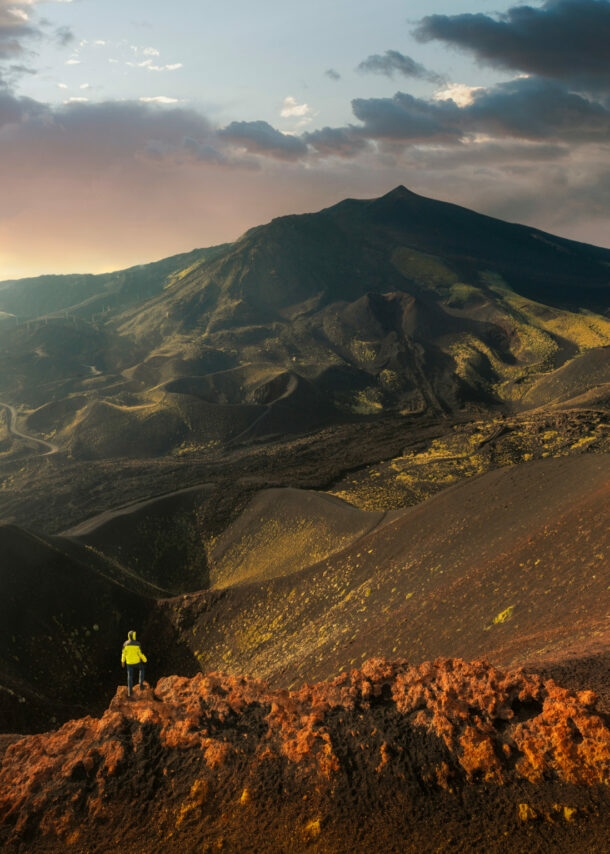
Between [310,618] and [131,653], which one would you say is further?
[310,618]

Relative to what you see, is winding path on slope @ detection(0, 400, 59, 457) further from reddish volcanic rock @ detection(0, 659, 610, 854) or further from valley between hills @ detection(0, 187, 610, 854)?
reddish volcanic rock @ detection(0, 659, 610, 854)

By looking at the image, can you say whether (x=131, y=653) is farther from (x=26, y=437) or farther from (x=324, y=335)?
(x=324, y=335)

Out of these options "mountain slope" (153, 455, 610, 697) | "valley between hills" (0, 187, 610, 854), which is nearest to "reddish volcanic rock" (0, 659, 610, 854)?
"valley between hills" (0, 187, 610, 854)

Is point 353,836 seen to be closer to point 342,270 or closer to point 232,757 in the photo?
point 232,757

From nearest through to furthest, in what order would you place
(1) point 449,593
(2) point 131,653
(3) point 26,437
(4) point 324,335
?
(2) point 131,653
(1) point 449,593
(3) point 26,437
(4) point 324,335

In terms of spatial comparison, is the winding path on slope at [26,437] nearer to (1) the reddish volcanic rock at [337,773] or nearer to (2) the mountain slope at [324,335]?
(2) the mountain slope at [324,335]

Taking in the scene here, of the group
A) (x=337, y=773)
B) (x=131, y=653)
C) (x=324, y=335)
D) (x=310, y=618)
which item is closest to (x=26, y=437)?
(x=324, y=335)

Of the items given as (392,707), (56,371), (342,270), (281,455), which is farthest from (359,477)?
(342,270)
